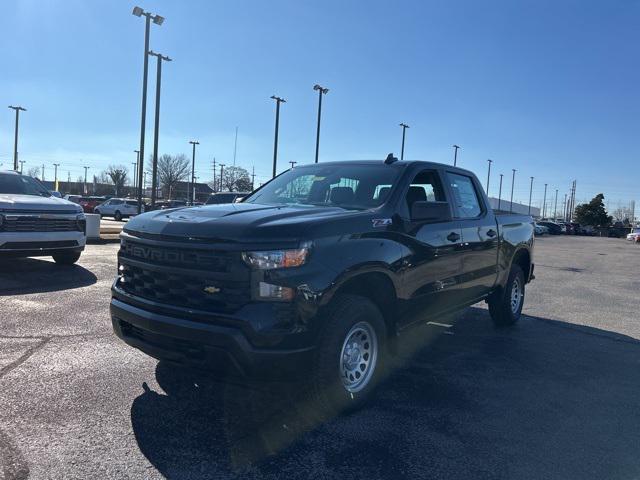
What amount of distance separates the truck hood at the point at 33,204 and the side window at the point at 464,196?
6.89 metres

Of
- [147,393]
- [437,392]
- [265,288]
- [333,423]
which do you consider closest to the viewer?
[265,288]

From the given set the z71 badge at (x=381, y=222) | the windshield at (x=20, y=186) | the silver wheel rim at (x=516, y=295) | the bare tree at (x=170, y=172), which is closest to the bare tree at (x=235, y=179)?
the bare tree at (x=170, y=172)

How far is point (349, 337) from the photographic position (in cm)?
382

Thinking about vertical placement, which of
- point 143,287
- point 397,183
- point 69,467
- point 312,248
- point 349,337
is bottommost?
point 69,467

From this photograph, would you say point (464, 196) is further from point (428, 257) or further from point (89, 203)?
point (89, 203)

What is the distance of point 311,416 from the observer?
3.83 meters

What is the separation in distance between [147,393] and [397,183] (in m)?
2.66

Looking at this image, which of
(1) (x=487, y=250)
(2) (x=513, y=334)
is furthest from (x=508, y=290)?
(1) (x=487, y=250)

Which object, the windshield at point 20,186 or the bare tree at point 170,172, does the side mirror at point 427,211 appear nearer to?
the windshield at point 20,186

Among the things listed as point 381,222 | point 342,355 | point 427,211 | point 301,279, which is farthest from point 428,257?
point 301,279

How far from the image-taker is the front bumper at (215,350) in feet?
10.7

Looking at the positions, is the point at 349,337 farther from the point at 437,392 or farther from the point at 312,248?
the point at 437,392

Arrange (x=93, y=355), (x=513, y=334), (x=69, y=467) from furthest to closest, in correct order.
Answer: (x=513, y=334), (x=93, y=355), (x=69, y=467)

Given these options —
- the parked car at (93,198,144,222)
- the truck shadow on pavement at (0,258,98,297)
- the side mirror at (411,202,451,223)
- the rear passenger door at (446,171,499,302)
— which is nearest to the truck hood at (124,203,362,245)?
the side mirror at (411,202,451,223)
